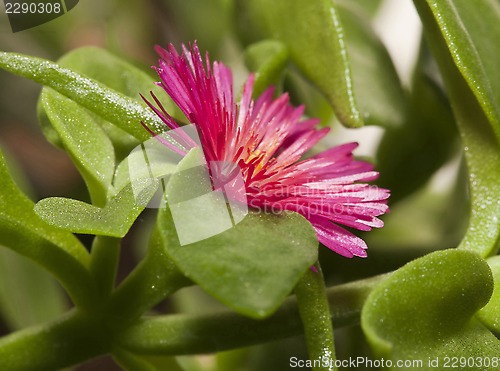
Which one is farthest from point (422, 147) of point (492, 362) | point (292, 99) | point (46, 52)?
point (46, 52)

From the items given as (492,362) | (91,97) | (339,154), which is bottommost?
(492,362)

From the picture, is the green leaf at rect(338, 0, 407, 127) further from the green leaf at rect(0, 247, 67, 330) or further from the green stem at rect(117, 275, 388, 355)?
the green leaf at rect(0, 247, 67, 330)

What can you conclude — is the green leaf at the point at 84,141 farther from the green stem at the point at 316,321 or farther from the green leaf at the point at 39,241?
the green stem at the point at 316,321

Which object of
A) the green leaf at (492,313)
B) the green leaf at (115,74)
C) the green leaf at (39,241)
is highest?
the green leaf at (115,74)

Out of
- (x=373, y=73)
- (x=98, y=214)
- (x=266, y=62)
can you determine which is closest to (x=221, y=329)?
(x=98, y=214)

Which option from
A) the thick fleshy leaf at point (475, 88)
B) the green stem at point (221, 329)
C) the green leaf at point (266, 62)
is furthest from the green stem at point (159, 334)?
the green leaf at point (266, 62)

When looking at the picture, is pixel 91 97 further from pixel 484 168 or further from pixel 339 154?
pixel 484 168

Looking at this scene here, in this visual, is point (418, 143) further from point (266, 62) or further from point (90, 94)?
point (90, 94)
